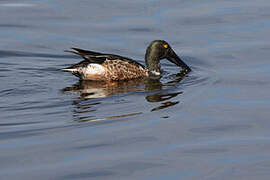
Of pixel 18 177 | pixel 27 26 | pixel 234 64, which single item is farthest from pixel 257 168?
pixel 27 26

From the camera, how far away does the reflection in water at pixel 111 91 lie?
962 centimetres

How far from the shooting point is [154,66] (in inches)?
510

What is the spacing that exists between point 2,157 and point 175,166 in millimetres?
1874

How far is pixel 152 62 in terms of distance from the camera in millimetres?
12938

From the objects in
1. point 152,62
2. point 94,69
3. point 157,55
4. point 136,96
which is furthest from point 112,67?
point 136,96

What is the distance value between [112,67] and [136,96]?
162cm

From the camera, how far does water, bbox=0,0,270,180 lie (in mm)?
7633

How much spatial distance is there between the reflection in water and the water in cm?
2

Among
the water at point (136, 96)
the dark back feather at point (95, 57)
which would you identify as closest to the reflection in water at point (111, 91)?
the water at point (136, 96)

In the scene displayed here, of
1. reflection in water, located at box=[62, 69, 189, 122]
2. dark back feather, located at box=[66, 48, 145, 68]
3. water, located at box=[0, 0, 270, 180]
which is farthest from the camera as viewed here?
dark back feather, located at box=[66, 48, 145, 68]

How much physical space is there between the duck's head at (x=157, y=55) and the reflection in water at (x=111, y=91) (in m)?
0.39

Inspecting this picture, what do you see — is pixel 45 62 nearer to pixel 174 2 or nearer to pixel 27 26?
pixel 27 26

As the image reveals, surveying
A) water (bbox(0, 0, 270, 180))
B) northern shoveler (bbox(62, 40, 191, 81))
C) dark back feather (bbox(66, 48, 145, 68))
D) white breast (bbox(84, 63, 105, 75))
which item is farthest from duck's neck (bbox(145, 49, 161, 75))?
white breast (bbox(84, 63, 105, 75))

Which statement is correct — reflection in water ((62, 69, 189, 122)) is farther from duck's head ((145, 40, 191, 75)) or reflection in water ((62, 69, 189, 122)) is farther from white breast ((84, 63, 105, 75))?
duck's head ((145, 40, 191, 75))
